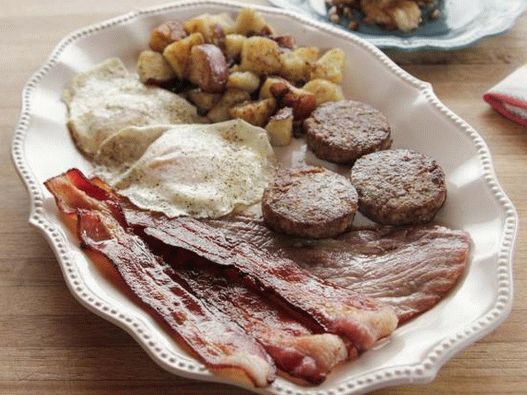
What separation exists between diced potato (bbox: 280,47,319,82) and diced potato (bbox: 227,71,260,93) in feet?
0.41

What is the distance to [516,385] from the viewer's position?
212 centimetres

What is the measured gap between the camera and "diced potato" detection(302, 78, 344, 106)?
2.90 m

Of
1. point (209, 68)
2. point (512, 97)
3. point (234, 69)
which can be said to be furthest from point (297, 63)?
point (512, 97)

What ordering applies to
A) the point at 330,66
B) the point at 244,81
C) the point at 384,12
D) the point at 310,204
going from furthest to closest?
the point at 384,12 → the point at 330,66 → the point at 244,81 → the point at 310,204

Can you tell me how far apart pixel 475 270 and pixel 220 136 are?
40.3 inches

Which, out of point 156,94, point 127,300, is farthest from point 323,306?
point 156,94

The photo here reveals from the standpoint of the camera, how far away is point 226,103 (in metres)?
2.90

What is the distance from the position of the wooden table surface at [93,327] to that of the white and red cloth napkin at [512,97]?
35 mm

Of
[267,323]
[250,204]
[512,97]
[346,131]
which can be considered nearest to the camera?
[267,323]

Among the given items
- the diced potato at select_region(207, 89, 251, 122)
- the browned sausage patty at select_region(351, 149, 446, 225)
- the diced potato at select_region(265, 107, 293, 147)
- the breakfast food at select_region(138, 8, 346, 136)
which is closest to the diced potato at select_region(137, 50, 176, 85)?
the breakfast food at select_region(138, 8, 346, 136)

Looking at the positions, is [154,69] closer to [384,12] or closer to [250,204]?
[250,204]

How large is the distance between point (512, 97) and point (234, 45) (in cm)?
110

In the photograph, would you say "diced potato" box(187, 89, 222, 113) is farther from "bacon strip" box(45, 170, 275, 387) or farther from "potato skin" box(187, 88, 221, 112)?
"bacon strip" box(45, 170, 275, 387)

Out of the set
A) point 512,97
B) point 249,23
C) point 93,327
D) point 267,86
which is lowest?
point 93,327
